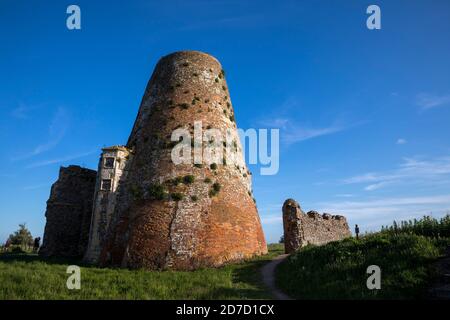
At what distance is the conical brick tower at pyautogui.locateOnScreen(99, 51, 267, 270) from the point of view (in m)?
16.5

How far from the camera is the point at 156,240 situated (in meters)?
16.4

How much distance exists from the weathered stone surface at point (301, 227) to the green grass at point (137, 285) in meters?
6.65

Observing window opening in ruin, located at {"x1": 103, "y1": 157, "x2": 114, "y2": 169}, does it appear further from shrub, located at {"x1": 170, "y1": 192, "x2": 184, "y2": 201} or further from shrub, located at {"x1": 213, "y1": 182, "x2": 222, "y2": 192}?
shrub, located at {"x1": 213, "y1": 182, "x2": 222, "y2": 192}

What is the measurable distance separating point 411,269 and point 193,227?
10.1 metres

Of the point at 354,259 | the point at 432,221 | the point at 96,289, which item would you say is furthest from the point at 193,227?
the point at 432,221

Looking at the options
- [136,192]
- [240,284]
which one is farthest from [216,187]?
[240,284]

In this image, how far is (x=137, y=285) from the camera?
38.2ft

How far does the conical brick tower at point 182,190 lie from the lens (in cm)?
1653

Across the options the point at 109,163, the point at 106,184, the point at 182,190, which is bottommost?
the point at 182,190

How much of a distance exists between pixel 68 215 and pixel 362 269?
20152 millimetres

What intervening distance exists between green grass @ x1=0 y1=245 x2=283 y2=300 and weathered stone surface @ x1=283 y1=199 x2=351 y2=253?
6649 millimetres

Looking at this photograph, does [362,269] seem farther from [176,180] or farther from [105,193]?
[105,193]
